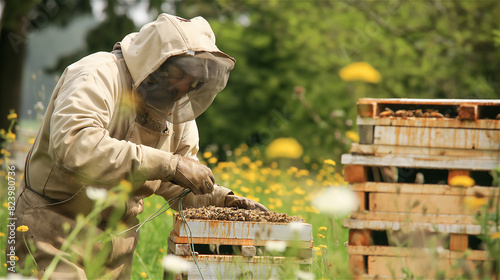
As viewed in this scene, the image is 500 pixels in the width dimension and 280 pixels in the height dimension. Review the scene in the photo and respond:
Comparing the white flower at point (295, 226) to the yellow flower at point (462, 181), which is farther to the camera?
the yellow flower at point (462, 181)

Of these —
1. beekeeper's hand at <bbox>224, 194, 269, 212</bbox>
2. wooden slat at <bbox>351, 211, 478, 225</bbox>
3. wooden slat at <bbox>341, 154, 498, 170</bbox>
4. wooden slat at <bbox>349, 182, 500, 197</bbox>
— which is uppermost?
wooden slat at <bbox>341, 154, 498, 170</bbox>

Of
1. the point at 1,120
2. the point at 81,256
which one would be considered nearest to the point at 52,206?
the point at 81,256

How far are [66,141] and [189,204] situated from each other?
3.37ft

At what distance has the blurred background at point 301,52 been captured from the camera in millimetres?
11273

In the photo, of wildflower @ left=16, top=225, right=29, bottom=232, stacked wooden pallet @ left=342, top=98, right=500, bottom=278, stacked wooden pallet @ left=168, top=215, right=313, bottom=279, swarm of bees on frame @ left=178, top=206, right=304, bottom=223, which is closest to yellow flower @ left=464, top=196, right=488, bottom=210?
stacked wooden pallet @ left=342, top=98, right=500, bottom=278

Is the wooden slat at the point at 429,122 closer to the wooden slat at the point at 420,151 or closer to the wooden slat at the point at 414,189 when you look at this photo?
the wooden slat at the point at 420,151

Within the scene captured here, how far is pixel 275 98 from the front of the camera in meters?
14.7

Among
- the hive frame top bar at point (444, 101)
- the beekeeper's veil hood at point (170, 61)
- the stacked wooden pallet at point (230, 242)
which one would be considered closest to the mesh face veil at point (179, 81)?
the beekeeper's veil hood at point (170, 61)

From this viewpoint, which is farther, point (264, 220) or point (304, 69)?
point (304, 69)

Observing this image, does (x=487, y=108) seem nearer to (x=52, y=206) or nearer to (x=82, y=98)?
(x=82, y=98)

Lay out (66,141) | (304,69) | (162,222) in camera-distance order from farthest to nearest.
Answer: (304,69) → (162,222) → (66,141)

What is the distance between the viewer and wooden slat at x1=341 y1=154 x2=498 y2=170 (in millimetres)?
2379

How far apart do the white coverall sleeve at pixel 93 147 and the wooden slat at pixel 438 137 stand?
0.99m

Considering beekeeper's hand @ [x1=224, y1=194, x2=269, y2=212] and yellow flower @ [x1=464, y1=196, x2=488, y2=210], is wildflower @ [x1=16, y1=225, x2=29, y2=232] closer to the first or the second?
beekeeper's hand @ [x1=224, y1=194, x2=269, y2=212]
